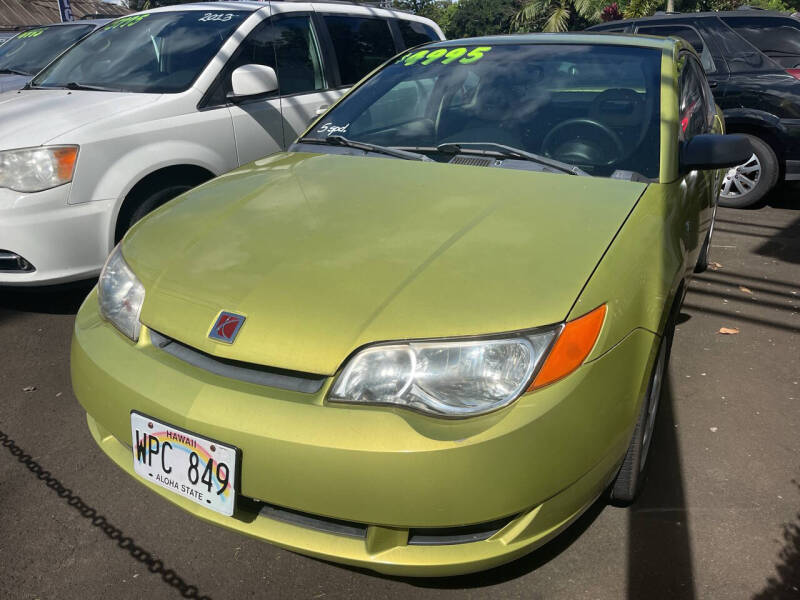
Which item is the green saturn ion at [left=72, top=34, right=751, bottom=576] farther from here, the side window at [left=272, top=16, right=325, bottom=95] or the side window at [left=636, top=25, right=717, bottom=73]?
the side window at [left=636, top=25, right=717, bottom=73]

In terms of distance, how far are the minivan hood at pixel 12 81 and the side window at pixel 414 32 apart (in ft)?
11.0

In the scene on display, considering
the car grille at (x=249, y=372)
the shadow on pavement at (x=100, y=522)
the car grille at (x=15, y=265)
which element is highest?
the car grille at (x=249, y=372)

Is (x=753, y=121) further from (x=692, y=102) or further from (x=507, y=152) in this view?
(x=507, y=152)

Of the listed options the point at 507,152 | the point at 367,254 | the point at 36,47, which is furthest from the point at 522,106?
the point at 36,47

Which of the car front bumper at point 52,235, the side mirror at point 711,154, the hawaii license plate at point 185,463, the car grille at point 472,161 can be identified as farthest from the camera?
the car front bumper at point 52,235

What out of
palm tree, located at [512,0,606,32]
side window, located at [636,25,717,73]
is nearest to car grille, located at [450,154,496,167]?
side window, located at [636,25,717,73]

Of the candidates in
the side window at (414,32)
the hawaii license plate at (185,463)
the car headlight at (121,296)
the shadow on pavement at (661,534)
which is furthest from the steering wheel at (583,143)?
the side window at (414,32)

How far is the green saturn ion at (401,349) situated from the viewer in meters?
1.56

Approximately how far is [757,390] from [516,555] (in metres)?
1.99

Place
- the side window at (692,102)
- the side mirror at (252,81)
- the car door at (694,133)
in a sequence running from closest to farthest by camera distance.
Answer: the car door at (694,133) < the side window at (692,102) < the side mirror at (252,81)

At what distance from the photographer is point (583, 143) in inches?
103

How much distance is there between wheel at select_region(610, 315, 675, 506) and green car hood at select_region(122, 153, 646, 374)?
0.51 metres

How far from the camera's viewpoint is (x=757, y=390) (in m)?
3.07

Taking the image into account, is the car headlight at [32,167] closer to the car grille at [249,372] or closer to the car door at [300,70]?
the car door at [300,70]
